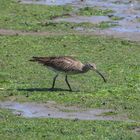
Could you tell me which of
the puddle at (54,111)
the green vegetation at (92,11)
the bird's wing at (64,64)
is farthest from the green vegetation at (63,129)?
the green vegetation at (92,11)

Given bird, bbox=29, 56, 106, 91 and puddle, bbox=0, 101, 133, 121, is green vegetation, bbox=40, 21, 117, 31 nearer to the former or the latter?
bird, bbox=29, 56, 106, 91

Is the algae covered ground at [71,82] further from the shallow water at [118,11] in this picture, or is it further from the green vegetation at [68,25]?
the shallow water at [118,11]

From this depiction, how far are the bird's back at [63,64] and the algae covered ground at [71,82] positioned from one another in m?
0.34

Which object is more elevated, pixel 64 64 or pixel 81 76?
pixel 64 64

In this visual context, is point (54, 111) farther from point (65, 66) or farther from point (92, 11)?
point (92, 11)

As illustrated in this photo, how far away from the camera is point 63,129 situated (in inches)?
443

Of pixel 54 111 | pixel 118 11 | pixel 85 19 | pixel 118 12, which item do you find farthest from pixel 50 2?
pixel 54 111

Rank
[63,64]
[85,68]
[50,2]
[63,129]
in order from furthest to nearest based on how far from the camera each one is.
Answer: [50,2]
[85,68]
[63,64]
[63,129]

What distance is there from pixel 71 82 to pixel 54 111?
2.12m

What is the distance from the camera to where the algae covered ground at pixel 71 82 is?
442 inches

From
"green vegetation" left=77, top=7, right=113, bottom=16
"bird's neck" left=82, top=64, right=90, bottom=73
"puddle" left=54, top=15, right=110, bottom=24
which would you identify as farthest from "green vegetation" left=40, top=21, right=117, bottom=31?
"bird's neck" left=82, top=64, right=90, bottom=73

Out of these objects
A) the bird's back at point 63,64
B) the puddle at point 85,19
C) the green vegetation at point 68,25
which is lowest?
the puddle at point 85,19

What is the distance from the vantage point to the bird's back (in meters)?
14.0

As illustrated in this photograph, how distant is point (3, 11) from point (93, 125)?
11889 mm
